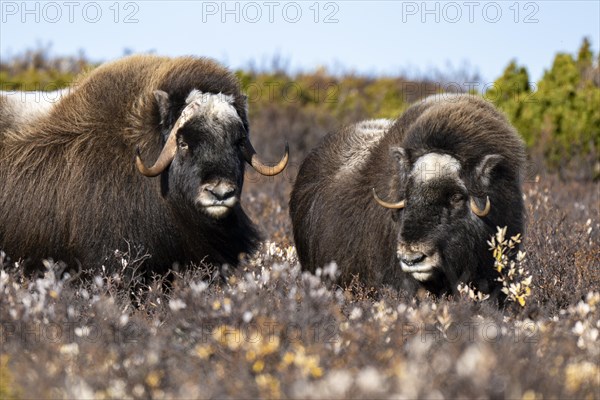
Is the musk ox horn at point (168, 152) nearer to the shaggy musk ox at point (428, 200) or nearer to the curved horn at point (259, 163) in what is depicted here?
the curved horn at point (259, 163)

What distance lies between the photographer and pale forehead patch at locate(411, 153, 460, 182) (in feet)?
15.5

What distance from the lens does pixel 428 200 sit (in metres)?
4.70

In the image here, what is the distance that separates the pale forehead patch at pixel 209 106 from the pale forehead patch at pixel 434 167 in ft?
3.23

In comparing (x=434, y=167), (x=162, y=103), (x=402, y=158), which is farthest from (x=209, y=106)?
(x=434, y=167)

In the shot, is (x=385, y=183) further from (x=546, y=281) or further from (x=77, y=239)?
(x=77, y=239)

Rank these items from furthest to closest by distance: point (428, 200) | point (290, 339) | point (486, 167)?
point (486, 167) → point (428, 200) → point (290, 339)

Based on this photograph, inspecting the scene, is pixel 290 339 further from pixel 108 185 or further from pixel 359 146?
pixel 359 146

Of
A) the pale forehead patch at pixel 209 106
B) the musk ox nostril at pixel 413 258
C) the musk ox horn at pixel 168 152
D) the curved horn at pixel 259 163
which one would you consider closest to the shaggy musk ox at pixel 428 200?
the musk ox nostril at pixel 413 258

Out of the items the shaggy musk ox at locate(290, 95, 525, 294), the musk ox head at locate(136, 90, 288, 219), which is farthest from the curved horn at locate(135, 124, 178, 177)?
the shaggy musk ox at locate(290, 95, 525, 294)

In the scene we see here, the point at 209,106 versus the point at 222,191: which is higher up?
the point at 209,106

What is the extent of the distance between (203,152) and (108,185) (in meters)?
0.58

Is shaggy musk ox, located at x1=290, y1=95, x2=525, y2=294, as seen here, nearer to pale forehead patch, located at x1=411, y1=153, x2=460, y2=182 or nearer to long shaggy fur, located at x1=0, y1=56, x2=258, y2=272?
pale forehead patch, located at x1=411, y1=153, x2=460, y2=182

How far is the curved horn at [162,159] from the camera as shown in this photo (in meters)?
4.91

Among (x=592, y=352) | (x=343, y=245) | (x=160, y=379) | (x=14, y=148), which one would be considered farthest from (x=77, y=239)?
(x=592, y=352)
